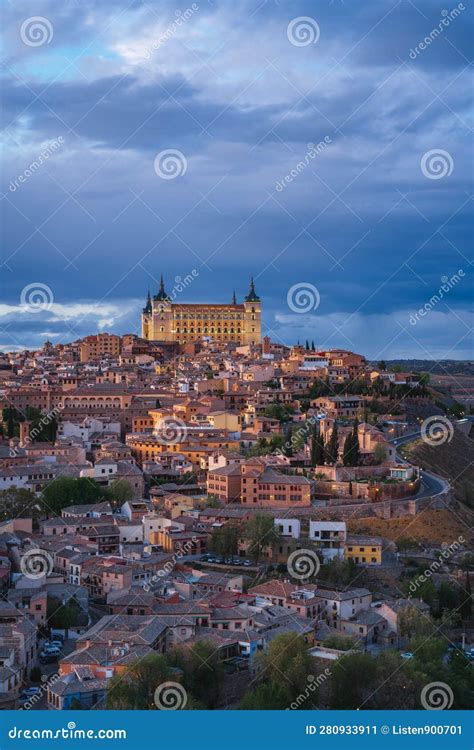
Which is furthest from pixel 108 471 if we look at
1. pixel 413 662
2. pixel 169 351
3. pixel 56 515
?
pixel 169 351

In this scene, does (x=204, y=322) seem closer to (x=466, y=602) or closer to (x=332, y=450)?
(x=332, y=450)

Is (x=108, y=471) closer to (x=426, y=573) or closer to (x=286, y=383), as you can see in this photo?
(x=426, y=573)

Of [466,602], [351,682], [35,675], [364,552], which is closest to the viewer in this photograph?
[351,682]

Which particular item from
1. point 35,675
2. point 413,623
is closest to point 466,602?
point 413,623

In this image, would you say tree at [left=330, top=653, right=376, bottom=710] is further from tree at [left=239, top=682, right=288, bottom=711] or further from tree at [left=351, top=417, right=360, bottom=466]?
tree at [left=351, top=417, right=360, bottom=466]

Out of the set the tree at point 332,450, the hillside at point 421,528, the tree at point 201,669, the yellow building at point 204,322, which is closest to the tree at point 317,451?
the tree at point 332,450

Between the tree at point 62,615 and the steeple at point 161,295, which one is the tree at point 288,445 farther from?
the steeple at point 161,295

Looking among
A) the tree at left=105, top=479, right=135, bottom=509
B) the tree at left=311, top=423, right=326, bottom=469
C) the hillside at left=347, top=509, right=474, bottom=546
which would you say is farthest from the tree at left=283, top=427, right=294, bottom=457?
the tree at left=105, top=479, right=135, bottom=509
